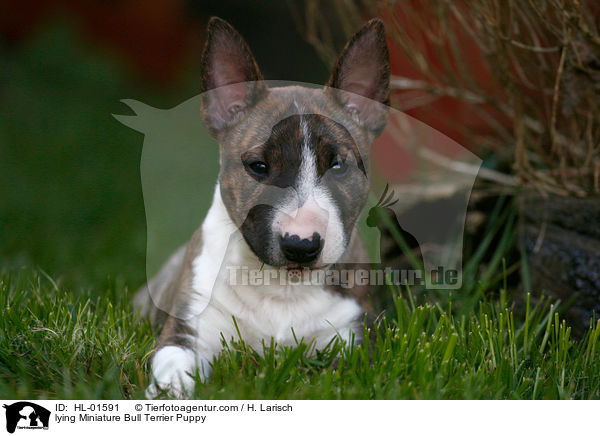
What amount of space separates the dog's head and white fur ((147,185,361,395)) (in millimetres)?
154

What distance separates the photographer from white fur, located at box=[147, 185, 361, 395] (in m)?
2.53

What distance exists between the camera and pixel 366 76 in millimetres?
2480

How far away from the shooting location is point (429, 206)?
3.78 metres

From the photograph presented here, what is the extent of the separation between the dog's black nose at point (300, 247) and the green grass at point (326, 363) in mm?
361
